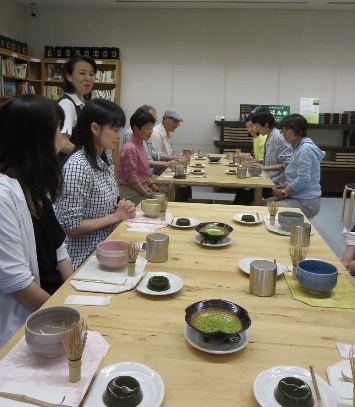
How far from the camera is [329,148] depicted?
6.77m

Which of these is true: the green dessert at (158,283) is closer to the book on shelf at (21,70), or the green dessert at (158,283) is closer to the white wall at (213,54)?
the book on shelf at (21,70)

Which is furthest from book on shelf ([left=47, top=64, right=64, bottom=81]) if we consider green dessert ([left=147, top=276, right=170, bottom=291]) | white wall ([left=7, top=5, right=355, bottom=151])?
green dessert ([left=147, top=276, right=170, bottom=291])

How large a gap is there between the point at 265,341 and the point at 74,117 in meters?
2.28

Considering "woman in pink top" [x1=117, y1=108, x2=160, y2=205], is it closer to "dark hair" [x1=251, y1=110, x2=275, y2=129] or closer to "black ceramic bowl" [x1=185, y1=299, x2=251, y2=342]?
"dark hair" [x1=251, y1=110, x2=275, y2=129]

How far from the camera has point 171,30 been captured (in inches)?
270

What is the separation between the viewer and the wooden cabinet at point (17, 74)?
5902 millimetres

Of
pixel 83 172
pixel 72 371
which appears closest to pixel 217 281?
pixel 72 371

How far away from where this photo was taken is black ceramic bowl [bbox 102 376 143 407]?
817 mm

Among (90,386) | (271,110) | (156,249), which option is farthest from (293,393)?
(271,110)

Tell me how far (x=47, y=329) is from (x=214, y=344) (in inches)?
16.5

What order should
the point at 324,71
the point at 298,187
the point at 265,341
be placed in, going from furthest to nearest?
the point at 324,71 → the point at 298,187 → the point at 265,341

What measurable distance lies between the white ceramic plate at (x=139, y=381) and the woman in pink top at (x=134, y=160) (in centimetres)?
268

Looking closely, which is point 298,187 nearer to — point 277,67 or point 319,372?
point 319,372

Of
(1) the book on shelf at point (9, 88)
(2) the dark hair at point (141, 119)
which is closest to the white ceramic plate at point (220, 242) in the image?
(2) the dark hair at point (141, 119)
